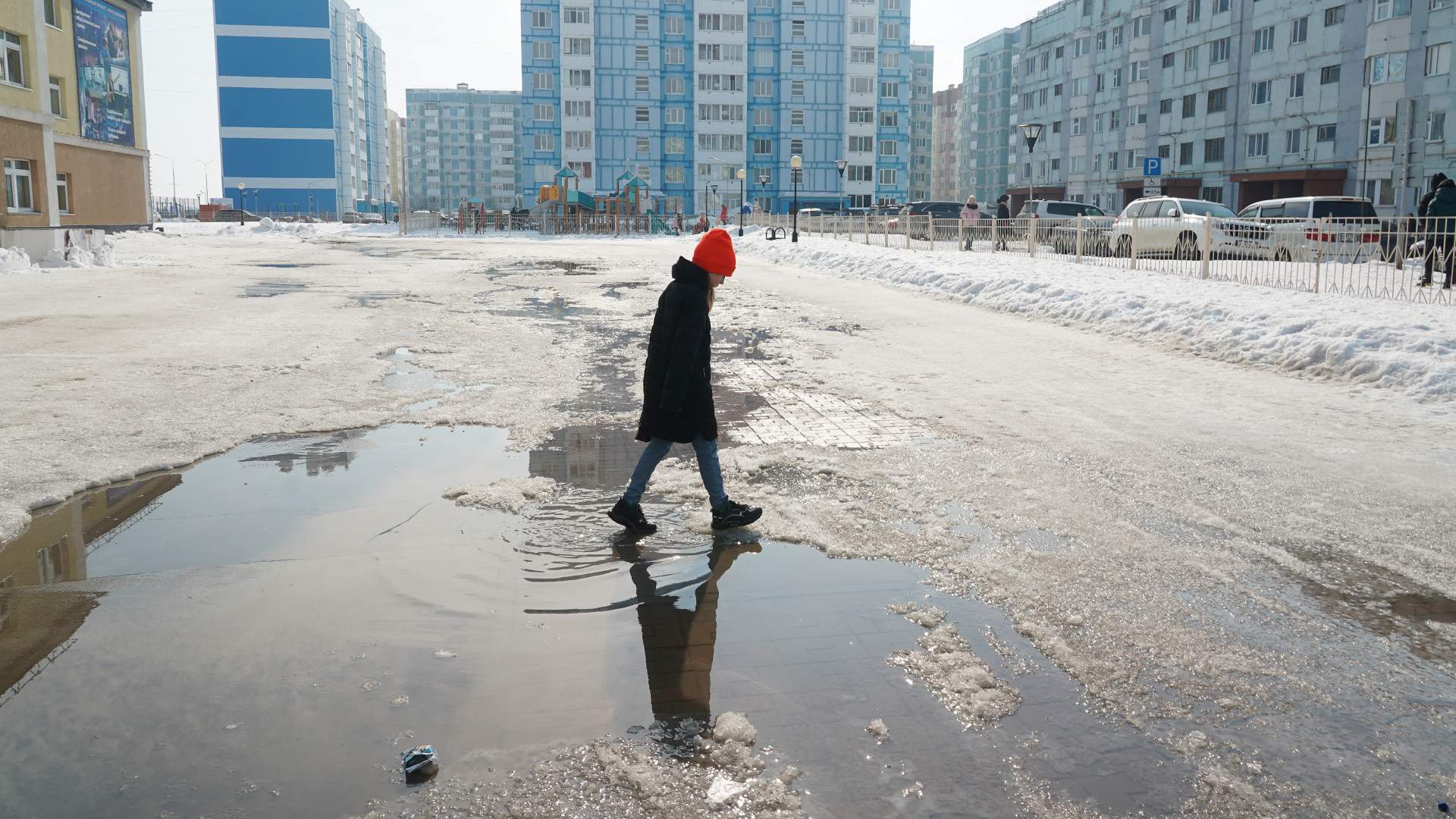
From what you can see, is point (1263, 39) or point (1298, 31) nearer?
point (1298, 31)

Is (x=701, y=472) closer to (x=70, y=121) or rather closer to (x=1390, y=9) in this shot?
(x=70, y=121)

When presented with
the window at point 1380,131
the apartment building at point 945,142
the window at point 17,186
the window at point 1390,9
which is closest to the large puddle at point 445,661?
the window at point 17,186

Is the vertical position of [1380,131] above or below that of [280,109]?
below

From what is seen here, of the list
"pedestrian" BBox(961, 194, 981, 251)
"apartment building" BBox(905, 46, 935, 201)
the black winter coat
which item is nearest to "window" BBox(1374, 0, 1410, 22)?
"pedestrian" BBox(961, 194, 981, 251)

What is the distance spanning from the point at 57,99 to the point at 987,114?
102061 millimetres

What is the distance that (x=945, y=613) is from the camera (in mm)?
4246

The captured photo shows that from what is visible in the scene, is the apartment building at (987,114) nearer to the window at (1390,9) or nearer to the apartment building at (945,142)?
the apartment building at (945,142)

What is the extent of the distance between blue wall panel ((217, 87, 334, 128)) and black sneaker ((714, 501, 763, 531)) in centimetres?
9472

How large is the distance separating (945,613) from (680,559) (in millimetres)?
1304

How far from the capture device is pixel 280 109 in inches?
3568

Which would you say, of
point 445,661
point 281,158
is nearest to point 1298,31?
point 445,661

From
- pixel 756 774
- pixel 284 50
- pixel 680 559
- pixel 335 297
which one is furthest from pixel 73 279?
pixel 284 50

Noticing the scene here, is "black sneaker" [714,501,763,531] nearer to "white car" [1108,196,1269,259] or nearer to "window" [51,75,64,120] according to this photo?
"white car" [1108,196,1269,259]

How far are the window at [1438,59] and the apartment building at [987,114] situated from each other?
64.3 meters
